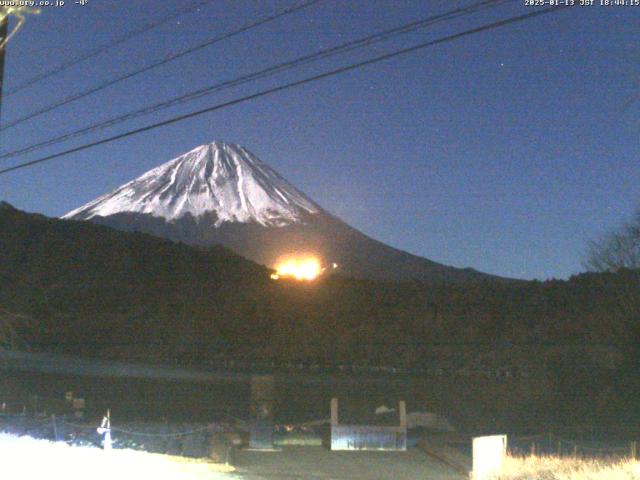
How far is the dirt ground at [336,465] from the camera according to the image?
12938 mm

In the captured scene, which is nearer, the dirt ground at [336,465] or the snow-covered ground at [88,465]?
the snow-covered ground at [88,465]

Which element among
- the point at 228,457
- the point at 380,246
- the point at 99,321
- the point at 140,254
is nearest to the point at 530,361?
the point at 99,321

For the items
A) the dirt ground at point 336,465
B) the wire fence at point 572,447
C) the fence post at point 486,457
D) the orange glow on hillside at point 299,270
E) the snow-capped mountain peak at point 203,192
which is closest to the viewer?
the fence post at point 486,457

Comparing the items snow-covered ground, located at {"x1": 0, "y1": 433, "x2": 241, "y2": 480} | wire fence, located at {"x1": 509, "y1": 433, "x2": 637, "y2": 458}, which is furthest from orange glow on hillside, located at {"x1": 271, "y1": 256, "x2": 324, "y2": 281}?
snow-covered ground, located at {"x1": 0, "y1": 433, "x2": 241, "y2": 480}

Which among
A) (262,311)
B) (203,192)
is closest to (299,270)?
(262,311)

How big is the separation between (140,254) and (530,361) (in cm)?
4330

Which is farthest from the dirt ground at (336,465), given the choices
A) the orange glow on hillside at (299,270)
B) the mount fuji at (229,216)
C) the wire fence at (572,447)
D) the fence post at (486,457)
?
the mount fuji at (229,216)

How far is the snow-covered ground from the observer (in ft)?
34.7

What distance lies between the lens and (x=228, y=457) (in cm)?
1366

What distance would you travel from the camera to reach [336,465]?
14.3 meters

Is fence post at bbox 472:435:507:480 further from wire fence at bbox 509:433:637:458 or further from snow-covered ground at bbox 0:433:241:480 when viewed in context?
wire fence at bbox 509:433:637:458

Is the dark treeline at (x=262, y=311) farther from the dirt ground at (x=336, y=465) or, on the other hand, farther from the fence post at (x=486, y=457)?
the fence post at (x=486, y=457)

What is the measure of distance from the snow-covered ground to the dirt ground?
0.70m

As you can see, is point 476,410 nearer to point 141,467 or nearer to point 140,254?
point 141,467
